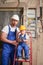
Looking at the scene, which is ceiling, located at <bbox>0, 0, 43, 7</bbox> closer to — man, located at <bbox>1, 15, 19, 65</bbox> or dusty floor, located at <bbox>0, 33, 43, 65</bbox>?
man, located at <bbox>1, 15, 19, 65</bbox>

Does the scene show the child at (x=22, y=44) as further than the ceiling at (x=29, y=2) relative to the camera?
No

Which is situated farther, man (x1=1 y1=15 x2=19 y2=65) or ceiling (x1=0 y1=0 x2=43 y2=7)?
ceiling (x1=0 y1=0 x2=43 y2=7)

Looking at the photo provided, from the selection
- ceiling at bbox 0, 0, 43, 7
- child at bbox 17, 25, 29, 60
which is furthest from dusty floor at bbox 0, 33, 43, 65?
ceiling at bbox 0, 0, 43, 7

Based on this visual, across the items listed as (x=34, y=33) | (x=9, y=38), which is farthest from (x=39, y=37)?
(x=9, y=38)

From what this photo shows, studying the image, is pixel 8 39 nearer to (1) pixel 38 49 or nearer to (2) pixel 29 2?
(1) pixel 38 49

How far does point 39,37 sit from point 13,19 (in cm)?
77

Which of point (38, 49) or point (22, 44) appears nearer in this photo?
point (22, 44)

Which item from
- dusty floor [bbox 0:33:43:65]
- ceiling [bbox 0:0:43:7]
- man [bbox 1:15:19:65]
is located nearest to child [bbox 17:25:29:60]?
man [bbox 1:15:19:65]

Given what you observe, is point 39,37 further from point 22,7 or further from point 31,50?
point 22,7

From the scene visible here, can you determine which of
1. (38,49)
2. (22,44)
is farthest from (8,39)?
(38,49)

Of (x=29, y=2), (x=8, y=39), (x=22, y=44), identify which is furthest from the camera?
(x=29, y=2)

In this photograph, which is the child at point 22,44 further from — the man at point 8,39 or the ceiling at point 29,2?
the ceiling at point 29,2

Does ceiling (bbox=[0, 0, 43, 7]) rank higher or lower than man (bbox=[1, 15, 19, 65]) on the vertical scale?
higher

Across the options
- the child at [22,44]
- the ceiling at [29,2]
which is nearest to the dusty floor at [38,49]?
the child at [22,44]
